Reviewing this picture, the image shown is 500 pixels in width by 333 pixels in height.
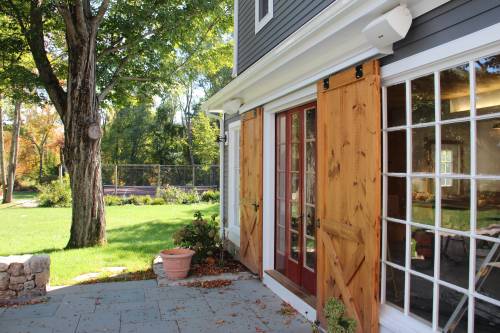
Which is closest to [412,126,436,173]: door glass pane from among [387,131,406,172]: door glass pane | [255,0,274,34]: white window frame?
[387,131,406,172]: door glass pane

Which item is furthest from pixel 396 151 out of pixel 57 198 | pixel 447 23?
pixel 57 198

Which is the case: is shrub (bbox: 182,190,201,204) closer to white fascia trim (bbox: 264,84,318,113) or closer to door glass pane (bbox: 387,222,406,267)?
white fascia trim (bbox: 264,84,318,113)

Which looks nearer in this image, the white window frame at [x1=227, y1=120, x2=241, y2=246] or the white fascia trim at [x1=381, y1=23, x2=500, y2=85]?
the white fascia trim at [x1=381, y1=23, x2=500, y2=85]

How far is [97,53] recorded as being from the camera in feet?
30.8

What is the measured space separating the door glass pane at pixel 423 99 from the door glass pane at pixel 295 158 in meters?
2.05

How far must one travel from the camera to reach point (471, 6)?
2236mm

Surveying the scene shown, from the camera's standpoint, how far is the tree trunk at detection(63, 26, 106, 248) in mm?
7812

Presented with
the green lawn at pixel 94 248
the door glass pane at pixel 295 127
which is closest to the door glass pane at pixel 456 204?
the door glass pane at pixel 295 127

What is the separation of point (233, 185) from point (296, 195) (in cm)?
253

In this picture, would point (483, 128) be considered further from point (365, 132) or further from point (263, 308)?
point (263, 308)

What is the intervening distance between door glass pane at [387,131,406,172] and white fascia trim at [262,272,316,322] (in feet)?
5.72

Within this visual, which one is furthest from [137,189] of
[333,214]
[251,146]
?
[333,214]

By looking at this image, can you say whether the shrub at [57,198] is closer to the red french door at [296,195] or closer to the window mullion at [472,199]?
the red french door at [296,195]

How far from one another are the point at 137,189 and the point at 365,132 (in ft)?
63.8
